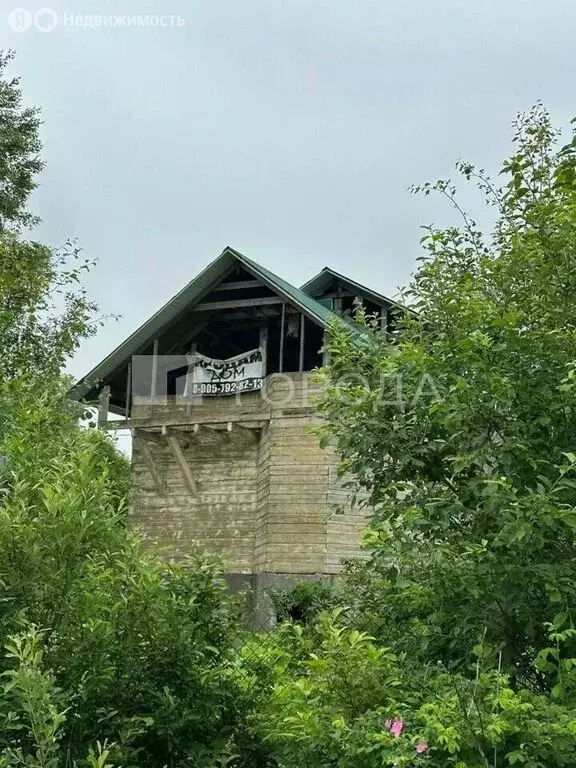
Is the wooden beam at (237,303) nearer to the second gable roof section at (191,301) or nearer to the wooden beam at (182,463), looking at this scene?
the second gable roof section at (191,301)

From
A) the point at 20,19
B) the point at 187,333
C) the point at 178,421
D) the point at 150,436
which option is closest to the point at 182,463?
the point at 178,421

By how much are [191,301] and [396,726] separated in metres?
16.4

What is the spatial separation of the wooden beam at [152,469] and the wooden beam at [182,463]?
32.9 inches

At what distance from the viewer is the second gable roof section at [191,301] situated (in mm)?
17906

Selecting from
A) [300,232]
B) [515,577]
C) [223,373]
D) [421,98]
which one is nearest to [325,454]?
[223,373]

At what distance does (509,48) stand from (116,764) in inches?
225

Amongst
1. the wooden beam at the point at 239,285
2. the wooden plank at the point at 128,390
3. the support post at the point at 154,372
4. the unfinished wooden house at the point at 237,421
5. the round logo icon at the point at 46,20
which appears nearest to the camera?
the round logo icon at the point at 46,20

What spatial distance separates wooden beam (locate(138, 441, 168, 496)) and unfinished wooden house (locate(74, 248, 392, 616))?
3 centimetres

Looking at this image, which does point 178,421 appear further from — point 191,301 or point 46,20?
point 46,20

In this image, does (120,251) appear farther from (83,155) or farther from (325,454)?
(325,454)

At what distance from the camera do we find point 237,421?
18047 mm

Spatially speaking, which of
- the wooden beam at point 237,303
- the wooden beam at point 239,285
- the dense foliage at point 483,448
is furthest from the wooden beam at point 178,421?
the dense foliage at point 483,448

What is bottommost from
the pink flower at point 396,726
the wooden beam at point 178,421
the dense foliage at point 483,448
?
the pink flower at point 396,726

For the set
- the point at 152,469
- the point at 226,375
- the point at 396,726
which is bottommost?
the point at 396,726
